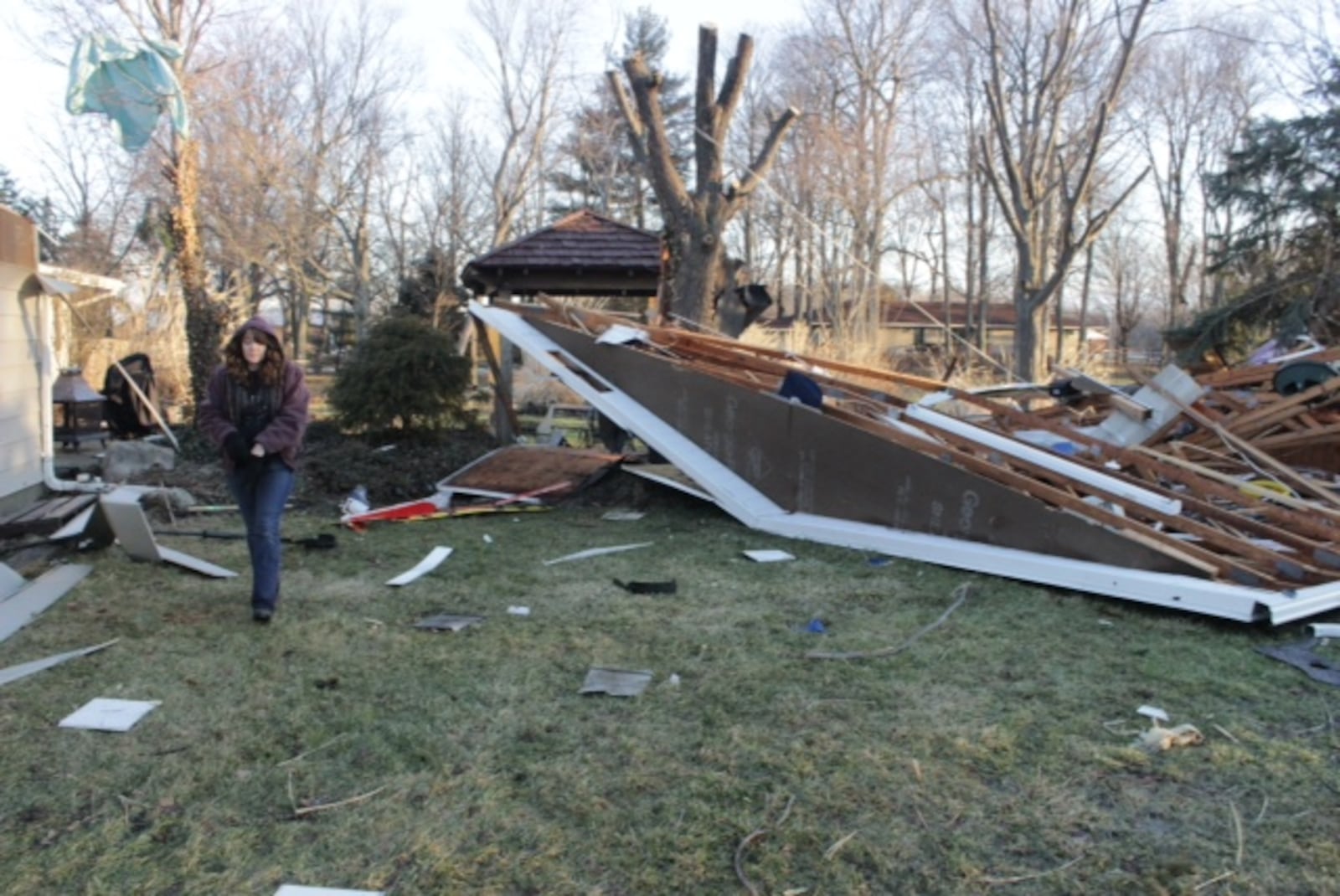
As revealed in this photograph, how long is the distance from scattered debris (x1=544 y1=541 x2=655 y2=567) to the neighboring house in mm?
11434

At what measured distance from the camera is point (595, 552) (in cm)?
634

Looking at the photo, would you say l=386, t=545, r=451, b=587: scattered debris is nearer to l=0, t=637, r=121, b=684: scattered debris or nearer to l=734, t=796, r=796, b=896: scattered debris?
l=0, t=637, r=121, b=684: scattered debris

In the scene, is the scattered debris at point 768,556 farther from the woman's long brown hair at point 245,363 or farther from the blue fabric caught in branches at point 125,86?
the blue fabric caught in branches at point 125,86

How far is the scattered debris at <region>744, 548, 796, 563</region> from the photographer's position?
5.99 m

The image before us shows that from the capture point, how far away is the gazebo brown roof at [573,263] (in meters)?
12.3

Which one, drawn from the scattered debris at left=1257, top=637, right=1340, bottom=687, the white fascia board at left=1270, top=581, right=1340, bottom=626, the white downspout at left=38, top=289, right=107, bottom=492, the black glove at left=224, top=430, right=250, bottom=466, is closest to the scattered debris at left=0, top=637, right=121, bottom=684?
the black glove at left=224, top=430, right=250, bottom=466

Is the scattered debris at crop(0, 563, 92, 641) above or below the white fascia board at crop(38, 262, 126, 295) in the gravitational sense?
below

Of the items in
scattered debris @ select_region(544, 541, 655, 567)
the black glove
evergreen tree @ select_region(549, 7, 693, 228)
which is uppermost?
evergreen tree @ select_region(549, 7, 693, 228)

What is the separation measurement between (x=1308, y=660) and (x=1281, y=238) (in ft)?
58.6

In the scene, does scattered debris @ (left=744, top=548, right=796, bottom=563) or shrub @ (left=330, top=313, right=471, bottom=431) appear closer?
scattered debris @ (left=744, top=548, right=796, bottom=563)

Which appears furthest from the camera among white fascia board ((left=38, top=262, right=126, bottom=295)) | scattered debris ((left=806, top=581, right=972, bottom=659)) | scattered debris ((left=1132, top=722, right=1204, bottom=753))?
white fascia board ((left=38, top=262, right=126, bottom=295))

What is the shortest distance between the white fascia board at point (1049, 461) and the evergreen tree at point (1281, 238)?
40.4ft

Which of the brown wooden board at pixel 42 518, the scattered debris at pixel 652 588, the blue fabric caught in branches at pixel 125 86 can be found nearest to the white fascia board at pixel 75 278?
the brown wooden board at pixel 42 518

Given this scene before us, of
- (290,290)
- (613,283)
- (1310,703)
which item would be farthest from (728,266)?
(290,290)
